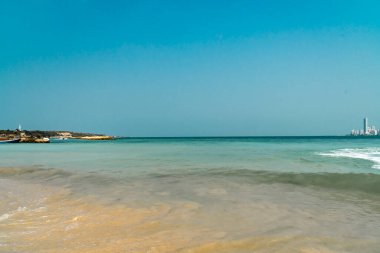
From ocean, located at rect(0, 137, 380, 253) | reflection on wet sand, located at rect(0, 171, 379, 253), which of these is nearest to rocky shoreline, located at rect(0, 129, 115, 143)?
ocean, located at rect(0, 137, 380, 253)

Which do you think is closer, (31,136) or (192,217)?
(192,217)

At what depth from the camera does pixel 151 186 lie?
1034cm

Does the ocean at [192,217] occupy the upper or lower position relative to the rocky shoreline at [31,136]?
lower

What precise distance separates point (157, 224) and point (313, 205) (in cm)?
383

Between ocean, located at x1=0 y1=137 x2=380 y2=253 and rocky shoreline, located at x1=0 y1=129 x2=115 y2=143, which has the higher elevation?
rocky shoreline, located at x1=0 y1=129 x2=115 y2=143

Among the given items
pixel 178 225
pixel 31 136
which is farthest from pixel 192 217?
pixel 31 136

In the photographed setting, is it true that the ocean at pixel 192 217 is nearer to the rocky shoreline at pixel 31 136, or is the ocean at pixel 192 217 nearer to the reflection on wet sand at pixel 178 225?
the reflection on wet sand at pixel 178 225

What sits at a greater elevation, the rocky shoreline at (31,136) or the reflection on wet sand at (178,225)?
the rocky shoreline at (31,136)

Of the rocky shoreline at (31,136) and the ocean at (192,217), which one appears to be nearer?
the ocean at (192,217)

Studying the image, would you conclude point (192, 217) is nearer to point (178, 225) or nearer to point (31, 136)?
point (178, 225)

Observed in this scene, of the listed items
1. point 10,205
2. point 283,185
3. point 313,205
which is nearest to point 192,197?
point 313,205

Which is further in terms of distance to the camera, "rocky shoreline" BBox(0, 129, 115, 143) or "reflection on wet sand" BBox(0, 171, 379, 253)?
"rocky shoreline" BBox(0, 129, 115, 143)

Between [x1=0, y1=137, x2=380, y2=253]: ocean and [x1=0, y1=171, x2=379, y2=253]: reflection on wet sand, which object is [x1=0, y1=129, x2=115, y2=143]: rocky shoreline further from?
[x1=0, y1=171, x2=379, y2=253]: reflection on wet sand

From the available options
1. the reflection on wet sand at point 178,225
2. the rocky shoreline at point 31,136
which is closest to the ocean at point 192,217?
the reflection on wet sand at point 178,225
